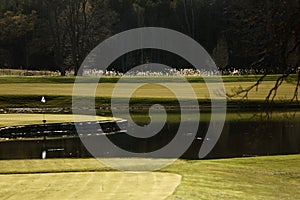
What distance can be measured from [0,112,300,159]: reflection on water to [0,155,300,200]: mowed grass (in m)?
2.62

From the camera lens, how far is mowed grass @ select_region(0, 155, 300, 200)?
9.87 meters

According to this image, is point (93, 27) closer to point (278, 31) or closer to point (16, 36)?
point (16, 36)

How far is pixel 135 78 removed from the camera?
45719 mm

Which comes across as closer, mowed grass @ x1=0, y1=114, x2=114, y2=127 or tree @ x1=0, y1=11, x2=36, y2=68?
mowed grass @ x1=0, y1=114, x2=114, y2=127

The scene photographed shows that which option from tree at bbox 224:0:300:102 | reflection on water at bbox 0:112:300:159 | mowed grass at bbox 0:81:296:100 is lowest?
reflection on water at bbox 0:112:300:159

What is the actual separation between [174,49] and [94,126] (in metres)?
41.1

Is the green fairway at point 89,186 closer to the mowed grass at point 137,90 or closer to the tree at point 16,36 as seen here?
the mowed grass at point 137,90

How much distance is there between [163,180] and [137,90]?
1128 inches

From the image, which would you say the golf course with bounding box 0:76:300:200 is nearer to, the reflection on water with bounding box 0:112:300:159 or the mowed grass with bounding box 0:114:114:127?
the reflection on water with bounding box 0:112:300:159

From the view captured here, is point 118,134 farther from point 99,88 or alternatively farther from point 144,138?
point 99,88

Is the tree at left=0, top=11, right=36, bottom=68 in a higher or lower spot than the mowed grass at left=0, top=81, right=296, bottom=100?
higher

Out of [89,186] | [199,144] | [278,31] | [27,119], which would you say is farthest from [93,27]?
[278,31]

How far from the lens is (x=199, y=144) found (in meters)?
19.9

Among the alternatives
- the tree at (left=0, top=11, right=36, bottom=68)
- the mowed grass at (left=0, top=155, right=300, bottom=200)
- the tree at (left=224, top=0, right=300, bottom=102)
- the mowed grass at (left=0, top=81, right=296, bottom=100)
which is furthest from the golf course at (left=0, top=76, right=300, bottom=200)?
the tree at (left=0, top=11, right=36, bottom=68)
